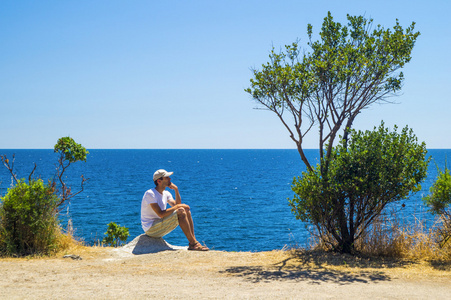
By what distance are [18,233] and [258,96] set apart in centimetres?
536

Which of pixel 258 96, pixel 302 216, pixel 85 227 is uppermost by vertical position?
pixel 258 96

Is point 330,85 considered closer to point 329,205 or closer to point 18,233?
point 329,205

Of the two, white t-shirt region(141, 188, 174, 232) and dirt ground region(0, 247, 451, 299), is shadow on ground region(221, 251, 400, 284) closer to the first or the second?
dirt ground region(0, 247, 451, 299)

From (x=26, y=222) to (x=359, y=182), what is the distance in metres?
6.30

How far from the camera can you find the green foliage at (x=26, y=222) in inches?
332

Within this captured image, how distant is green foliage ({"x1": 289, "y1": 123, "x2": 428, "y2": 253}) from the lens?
785cm

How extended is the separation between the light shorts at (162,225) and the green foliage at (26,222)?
1938 millimetres

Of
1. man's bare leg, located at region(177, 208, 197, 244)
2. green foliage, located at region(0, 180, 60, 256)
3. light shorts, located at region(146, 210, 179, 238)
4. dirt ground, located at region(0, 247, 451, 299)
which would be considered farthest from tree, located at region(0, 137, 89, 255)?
man's bare leg, located at region(177, 208, 197, 244)

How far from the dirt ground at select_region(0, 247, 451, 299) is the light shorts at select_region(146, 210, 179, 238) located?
0.70 m

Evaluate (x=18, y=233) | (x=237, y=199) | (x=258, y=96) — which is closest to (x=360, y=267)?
(x=258, y=96)

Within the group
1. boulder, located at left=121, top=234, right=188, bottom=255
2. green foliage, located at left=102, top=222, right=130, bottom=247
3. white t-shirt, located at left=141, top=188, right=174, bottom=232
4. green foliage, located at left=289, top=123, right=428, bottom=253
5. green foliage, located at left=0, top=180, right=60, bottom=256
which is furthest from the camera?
green foliage, located at left=102, top=222, right=130, bottom=247

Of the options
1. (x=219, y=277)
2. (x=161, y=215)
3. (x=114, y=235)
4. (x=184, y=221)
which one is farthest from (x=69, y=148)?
(x=219, y=277)

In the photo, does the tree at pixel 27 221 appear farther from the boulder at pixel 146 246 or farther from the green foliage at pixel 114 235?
the green foliage at pixel 114 235

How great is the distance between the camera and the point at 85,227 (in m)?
27.0
